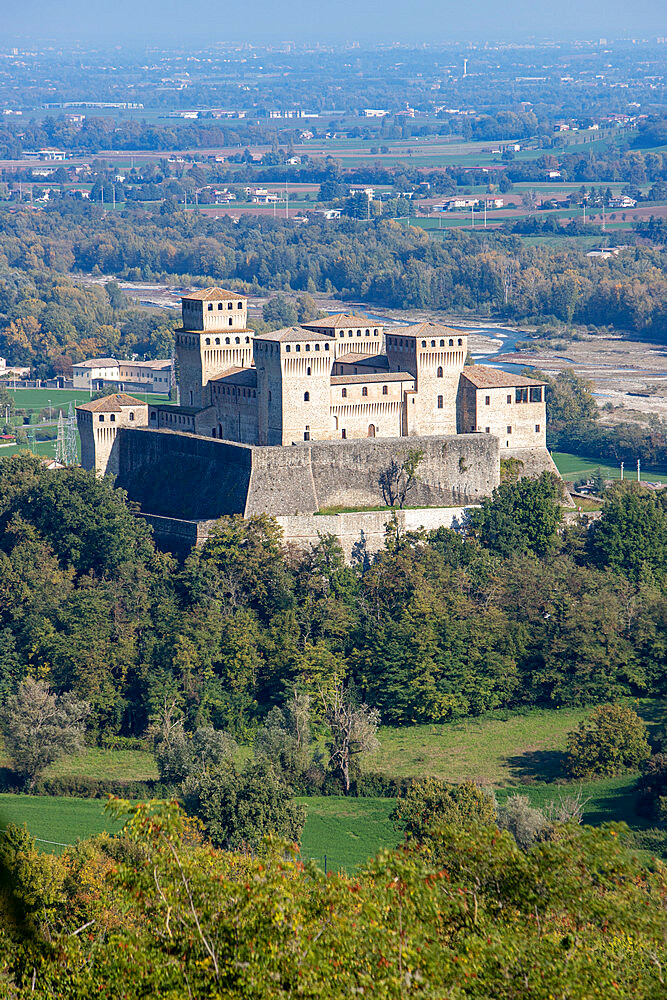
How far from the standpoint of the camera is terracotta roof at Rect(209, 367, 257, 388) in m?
39.5

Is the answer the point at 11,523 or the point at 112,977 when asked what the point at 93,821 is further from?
the point at 112,977

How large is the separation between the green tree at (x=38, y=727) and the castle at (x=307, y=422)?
18.2ft

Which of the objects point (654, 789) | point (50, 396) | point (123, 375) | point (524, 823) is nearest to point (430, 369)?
point (654, 789)

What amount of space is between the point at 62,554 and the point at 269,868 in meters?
21.8

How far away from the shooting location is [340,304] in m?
101

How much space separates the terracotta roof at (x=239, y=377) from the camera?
39.5 meters

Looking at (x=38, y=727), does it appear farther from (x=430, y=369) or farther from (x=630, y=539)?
(x=630, y=539)

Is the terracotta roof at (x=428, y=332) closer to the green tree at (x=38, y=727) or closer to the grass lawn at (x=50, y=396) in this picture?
the green tree at (x=38, y=727)

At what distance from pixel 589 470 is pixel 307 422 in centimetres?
1786

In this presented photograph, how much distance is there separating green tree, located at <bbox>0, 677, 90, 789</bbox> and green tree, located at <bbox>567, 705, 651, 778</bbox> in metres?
9.05

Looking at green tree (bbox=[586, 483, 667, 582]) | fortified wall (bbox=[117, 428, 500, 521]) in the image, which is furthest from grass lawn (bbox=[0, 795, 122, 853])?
green tree (bbox=[586, 483, 667, 582])

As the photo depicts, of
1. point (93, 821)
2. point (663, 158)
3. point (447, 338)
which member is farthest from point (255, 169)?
point (93, 821)

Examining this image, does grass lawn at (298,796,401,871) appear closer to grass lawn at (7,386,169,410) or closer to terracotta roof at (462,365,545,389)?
terracotta roof at (462,365,545,389)

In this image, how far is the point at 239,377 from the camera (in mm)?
39781
